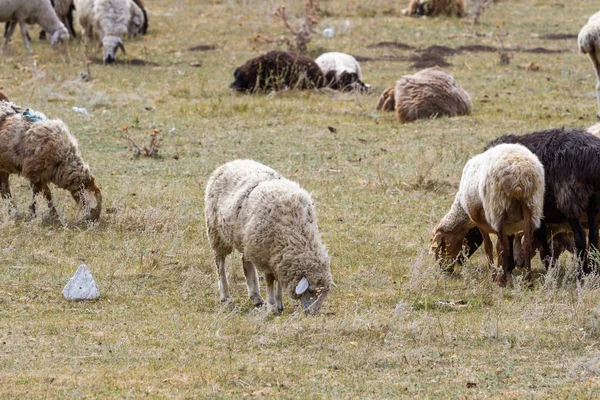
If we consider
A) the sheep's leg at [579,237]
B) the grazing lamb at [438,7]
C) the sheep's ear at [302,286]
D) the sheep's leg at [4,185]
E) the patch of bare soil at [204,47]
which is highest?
the sheep's ear at [302,286]

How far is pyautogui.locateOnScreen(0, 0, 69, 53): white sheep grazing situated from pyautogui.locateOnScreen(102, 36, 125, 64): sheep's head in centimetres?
101

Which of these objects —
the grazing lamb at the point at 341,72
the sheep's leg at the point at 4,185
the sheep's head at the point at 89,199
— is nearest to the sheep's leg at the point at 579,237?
the sheep's head at the point at 89,199

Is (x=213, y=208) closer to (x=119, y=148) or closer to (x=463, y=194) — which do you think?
(x=463, y=194)

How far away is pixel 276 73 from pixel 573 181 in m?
9.33

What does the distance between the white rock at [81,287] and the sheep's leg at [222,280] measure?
95cm

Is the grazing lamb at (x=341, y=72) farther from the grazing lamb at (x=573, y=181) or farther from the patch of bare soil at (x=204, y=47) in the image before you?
the grazing lamb at (x=573, y=181)

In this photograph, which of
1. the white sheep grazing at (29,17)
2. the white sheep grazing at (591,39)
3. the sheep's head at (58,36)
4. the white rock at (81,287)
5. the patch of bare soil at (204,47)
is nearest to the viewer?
the white rock at (81,287)

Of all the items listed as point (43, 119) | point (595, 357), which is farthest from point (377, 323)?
point (43, 119)

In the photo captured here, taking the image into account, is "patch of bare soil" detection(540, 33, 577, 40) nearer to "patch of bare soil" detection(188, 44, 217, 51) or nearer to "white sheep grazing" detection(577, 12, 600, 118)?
"patch of bare soil" detection(188, 44, 217, 51)

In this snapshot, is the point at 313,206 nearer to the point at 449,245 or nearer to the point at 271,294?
the point at 271,294

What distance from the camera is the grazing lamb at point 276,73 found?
16594 mm

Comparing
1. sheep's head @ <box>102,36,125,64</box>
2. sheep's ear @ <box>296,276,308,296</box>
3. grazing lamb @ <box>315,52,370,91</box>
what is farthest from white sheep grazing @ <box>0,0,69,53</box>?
sheep's ear @ <box>296,276,308,296</box>

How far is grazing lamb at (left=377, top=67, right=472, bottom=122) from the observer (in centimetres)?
1480

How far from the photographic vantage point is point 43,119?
9.88 metres
